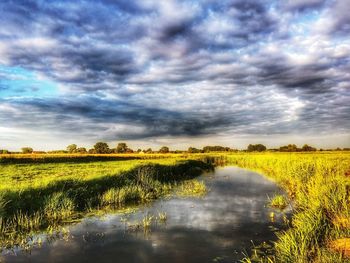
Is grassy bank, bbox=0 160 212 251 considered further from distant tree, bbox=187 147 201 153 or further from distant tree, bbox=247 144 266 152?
distant tree, bbox=247 144 266 152

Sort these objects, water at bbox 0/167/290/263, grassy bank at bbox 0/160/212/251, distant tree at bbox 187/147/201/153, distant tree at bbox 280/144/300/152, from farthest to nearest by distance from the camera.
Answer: distant tree at bbox 187/147/201/153, distant tree at bbox 280/144/300/152, grassy bank at bbox 0/160/212/251, water at bbox 0/167/290/263

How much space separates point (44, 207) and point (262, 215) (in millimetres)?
11774

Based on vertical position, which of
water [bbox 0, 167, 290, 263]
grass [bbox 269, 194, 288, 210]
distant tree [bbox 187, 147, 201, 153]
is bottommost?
water [bbox 0, 167, 290, 263]

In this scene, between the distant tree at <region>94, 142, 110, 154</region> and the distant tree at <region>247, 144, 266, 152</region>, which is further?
the distant tree at <region>247, 144, 266, 152</region>

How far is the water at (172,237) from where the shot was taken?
38.9 ft

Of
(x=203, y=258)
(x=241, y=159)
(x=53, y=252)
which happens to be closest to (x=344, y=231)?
(x=203, y=258)

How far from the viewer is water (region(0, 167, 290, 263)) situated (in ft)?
38.9

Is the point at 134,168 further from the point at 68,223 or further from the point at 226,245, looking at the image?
the point at 226,245

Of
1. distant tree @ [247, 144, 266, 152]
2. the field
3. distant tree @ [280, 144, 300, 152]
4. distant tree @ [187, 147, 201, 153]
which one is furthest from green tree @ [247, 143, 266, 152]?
the field

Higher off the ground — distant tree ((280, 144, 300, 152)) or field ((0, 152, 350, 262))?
distant tree ((280, 144, 300, 152))

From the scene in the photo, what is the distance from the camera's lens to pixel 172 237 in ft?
46.5

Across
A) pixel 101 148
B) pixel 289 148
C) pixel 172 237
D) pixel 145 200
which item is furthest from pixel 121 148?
pixel 172 237

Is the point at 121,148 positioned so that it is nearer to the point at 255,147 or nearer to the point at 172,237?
the point at 255,147

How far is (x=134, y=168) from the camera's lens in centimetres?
3256
